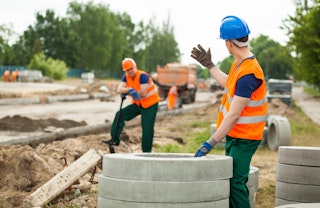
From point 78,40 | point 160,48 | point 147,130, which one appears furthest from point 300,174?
point 160,48

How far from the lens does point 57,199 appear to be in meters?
7.85

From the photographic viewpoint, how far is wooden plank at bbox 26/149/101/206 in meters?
7.42

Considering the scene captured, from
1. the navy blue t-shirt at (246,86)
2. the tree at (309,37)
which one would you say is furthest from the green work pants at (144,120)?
the tree at (309,37)

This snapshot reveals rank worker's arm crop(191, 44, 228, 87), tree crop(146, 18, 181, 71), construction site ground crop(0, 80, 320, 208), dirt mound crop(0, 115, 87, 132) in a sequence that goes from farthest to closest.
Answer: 1. tree crop(146, 18, 181, 71)
2. dirt mound crop(0, 115, 87, 132)
3. construction site ground crop(0, 80, 320, 208)
4. worker's arm crop(191, 44, 228, 87)

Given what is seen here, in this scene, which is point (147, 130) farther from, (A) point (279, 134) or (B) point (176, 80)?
(B) point (176, 80)

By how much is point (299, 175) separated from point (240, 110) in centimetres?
196

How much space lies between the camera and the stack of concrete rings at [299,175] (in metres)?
7.46

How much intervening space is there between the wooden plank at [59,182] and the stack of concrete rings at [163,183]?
6.47 feet

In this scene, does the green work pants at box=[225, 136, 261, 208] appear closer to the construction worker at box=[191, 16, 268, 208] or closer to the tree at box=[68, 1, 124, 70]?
the construction worker at box=[191, 16, 268, 208]

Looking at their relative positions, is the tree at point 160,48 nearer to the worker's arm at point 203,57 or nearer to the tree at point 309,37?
the tree at point 309,37

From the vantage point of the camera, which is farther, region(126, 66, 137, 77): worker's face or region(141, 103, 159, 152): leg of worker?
region(126, 66, 137, 77): worker's face

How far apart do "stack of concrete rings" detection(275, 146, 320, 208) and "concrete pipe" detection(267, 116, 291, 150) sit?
7.03m

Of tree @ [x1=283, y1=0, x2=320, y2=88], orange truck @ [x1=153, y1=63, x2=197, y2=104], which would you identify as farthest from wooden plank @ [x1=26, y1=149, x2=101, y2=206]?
orange truck @ [x1=153, y1=63, x2=197, y2=104]

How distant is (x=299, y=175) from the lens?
755cm
